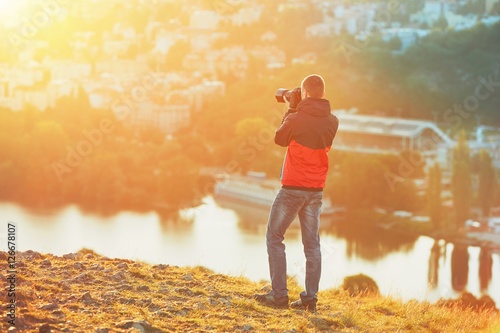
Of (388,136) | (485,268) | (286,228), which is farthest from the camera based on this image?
(388,136)

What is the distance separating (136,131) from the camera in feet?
60.7

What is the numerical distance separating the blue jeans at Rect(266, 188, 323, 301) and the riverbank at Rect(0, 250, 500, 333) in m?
0.07

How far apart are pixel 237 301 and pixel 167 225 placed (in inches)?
413

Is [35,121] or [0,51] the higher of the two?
[0,51]

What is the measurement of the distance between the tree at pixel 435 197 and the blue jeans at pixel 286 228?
1012cm

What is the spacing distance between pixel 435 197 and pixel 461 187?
13.3 inches

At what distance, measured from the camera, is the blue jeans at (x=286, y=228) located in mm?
2557

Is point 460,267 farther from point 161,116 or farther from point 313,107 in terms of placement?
point 161,116

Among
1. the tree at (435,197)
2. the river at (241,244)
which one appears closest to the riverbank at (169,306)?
the river at (241,244)

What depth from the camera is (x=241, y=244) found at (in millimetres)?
11289

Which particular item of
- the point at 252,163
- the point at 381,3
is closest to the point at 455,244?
the point at 252,163

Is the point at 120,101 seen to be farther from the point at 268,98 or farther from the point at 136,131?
the point at 268,98

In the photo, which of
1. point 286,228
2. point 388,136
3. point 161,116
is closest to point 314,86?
point 286,228

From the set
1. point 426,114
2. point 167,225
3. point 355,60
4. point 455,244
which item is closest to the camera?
point 455,244
